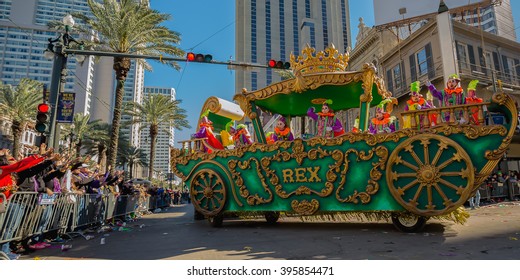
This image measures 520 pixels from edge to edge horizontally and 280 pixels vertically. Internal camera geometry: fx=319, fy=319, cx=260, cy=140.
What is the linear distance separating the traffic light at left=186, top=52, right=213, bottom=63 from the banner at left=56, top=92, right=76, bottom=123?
3240 millimetres

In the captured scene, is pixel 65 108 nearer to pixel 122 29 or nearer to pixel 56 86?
pixel 56 86

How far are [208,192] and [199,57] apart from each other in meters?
3.84

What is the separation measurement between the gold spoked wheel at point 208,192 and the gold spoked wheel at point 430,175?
4.05 m

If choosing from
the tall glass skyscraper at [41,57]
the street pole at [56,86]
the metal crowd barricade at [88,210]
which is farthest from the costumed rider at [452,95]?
the tall glass skyscraper at [41,57]

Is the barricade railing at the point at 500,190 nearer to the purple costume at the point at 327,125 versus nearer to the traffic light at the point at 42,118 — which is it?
the purple costume at the point at 327,125

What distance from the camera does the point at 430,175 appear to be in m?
5.87

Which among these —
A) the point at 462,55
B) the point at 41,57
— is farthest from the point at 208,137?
the point at 41,57

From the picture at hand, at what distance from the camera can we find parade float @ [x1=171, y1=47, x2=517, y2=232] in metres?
5.71

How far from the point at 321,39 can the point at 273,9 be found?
15.2 metres

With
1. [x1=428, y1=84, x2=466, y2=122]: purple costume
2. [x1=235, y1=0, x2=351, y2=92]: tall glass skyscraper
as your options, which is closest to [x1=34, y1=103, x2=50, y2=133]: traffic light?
[x1=428, y1=84, x2=466, y2=122]: purple costume

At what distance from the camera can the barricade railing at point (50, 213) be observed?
5.03 m

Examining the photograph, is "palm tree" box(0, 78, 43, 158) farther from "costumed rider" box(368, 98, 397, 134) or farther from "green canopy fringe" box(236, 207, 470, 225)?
"costumed rider" box(368, 98, 397, 134)
